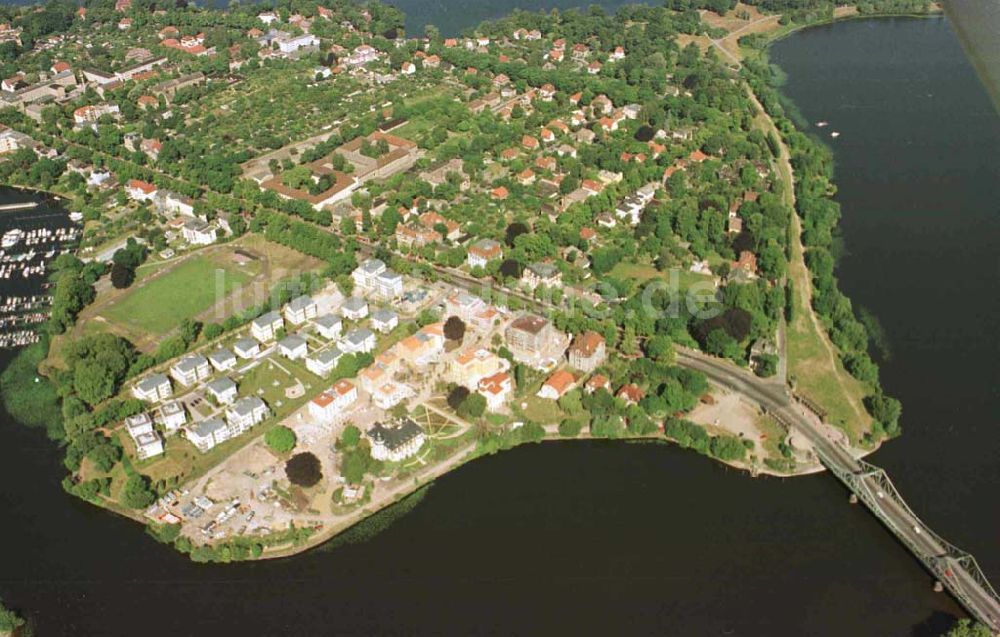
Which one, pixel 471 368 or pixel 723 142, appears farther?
pixel 723 142

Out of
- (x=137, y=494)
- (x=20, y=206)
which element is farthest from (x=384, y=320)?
(x=20, y=206)

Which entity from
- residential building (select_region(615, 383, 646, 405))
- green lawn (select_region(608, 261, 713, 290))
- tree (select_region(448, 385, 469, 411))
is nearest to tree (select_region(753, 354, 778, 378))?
residential building (select_region(615, 383, 646, 405))

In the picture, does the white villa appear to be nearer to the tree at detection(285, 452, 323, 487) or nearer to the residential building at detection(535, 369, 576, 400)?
the tree at detection(285, 452, 323, 487)

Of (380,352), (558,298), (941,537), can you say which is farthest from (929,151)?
(380,352)

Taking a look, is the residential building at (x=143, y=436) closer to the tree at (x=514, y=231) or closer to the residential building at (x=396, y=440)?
the residential building at (x=396, y=440)

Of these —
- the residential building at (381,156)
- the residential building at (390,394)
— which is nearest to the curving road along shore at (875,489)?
the residential building at (390,394)

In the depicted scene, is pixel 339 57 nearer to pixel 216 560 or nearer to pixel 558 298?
pixel 558 298
